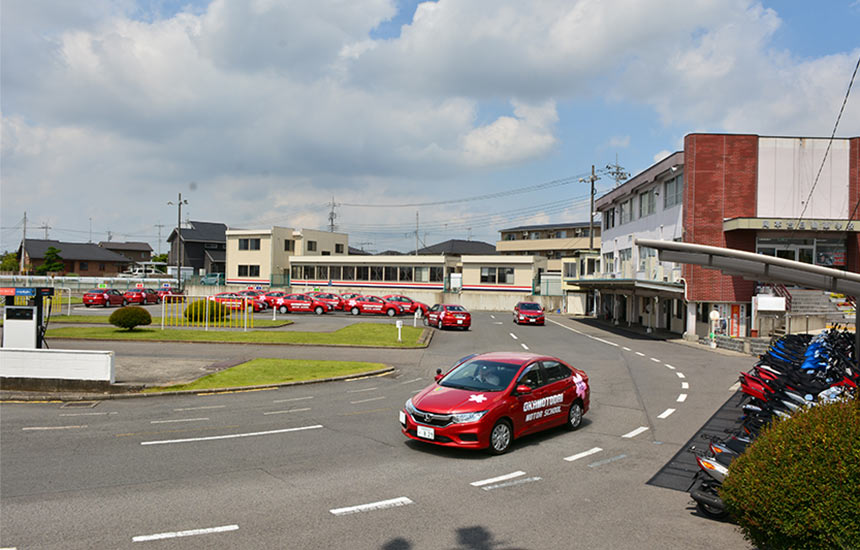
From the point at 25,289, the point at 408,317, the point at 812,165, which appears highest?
the point at 812,165

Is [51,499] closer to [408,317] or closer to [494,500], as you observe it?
[494,500]

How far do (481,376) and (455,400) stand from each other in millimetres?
1135

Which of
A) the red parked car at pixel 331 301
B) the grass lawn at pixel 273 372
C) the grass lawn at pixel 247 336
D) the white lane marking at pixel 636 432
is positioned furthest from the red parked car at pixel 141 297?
the white lane marking at pixel 636 432

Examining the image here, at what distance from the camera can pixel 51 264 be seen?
83.0 meters

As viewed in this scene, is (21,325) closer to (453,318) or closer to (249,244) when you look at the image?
(453,318)

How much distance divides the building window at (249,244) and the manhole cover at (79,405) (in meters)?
58.2

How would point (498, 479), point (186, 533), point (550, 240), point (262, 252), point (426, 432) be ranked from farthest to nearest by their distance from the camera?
point (550, 240) → point (262, 252) → point (426, 432) → point (498, 479) → point (186, 533)

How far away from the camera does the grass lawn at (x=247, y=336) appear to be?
85.6 feet

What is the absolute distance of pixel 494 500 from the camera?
7.64 metres

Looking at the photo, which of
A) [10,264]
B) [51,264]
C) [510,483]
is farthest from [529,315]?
[10,264]

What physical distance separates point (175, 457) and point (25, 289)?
11.1m

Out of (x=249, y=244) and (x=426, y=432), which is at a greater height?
(x=249, y=244)

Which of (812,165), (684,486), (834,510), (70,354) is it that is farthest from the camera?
(812,165)

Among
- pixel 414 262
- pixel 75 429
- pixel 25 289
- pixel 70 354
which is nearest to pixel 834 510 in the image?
pixel 75 429
